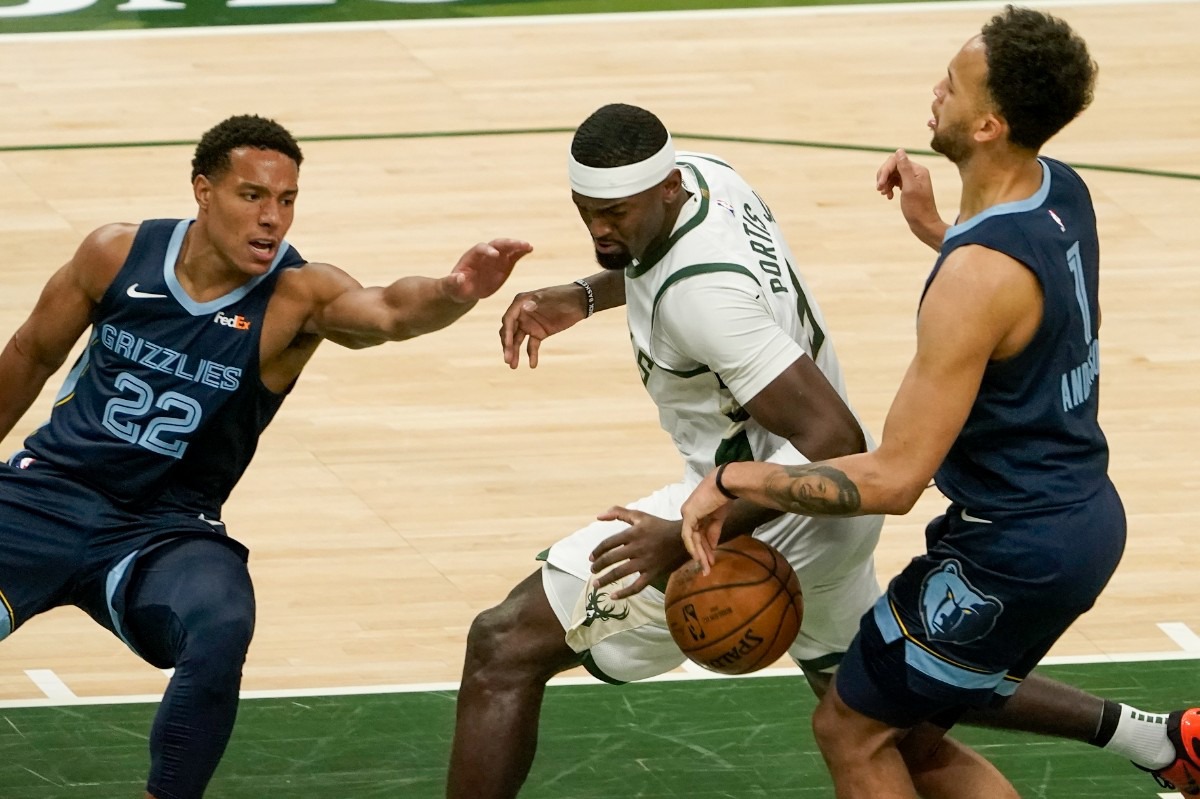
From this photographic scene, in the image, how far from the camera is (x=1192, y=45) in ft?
42.1

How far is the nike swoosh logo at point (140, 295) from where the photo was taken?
5285 millimetres

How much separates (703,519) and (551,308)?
3.58ft

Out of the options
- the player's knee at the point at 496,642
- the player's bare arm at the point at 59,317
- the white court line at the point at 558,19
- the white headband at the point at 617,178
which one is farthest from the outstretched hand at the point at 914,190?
the white court line at the point at 558,19

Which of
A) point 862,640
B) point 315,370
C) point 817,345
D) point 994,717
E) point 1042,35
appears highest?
point 1042,35

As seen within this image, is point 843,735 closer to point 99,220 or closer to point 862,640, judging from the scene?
point 862,640

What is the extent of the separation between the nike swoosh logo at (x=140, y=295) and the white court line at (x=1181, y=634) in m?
3.29

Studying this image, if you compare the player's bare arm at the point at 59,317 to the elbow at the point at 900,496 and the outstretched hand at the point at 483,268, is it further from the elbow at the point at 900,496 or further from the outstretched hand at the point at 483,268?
the elbow at the point at 900,496

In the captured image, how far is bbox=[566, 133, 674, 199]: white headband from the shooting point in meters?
4.66

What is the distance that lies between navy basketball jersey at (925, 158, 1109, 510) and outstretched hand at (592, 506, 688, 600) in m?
0.64

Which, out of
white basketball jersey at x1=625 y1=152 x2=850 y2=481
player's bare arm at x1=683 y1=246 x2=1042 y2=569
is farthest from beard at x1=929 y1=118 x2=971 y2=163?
white basketball jersey at x1=625 y1=152 x2=850 y2=481

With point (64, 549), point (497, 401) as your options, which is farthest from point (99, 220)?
point (64, 549)

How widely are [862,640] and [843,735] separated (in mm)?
215

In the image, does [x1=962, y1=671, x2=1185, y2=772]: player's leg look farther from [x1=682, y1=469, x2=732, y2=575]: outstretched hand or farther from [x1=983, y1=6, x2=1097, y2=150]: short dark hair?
[x1=983, y1=6, x2=1097, y2=150]: short dark hair

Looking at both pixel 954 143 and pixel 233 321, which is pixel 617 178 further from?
pixel 233 321
